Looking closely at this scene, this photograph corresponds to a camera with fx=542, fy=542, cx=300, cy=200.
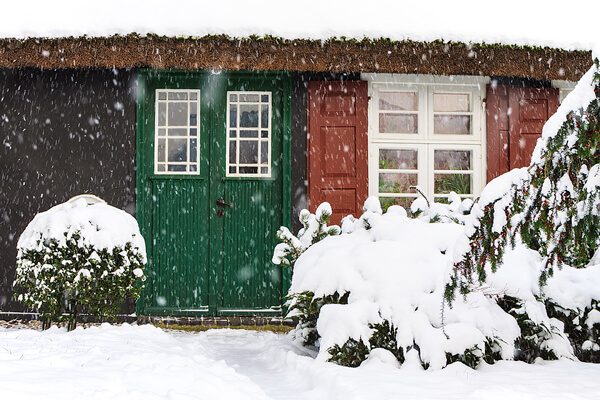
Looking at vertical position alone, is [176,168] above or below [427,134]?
below

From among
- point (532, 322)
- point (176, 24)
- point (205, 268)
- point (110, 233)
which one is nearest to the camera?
point (532, 322)

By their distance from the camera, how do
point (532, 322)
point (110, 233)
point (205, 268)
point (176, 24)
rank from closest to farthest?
point (532, 322)
point (110, 233)
point (176, 24)
point (205, 268)

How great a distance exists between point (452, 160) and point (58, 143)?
4573 millimetres

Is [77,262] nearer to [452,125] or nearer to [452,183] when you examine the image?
[452,183]

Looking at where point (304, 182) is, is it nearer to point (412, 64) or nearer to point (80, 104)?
point (412, 64)

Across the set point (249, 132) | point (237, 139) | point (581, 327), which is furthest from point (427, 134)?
point (581, 327)

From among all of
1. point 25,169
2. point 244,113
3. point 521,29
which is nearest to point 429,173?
point 521,29

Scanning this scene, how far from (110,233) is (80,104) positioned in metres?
2.33

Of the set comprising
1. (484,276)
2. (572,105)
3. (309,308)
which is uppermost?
(572,105)

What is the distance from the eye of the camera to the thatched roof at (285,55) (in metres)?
5.63

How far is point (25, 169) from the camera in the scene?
6.21 metres

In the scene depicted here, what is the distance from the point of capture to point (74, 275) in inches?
176

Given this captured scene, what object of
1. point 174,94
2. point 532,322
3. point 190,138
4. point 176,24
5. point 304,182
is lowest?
point 532,322

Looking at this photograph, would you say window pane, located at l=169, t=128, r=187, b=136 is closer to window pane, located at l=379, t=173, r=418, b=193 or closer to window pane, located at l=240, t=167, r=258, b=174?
window pane, located at l=240, t=167, r=258, b=174
